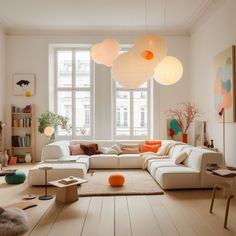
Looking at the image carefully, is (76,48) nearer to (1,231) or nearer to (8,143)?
(8,143)

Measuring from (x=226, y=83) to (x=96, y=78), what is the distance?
162 inches

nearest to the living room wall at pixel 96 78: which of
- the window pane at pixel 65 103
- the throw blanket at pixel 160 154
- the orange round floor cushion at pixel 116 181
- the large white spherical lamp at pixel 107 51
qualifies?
the window pane at pixel 65 103

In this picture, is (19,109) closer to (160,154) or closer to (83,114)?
(83,114)

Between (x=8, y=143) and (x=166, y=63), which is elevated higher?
(x=166, y=63)

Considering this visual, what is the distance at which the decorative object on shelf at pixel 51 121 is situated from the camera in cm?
848

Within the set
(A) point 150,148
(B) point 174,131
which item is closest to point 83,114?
(A) point 150,148

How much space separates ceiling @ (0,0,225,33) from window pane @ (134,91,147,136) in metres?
2.03

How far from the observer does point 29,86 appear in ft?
29.3

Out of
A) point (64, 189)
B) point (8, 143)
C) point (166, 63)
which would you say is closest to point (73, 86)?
point (8, 143)

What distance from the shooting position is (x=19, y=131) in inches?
353

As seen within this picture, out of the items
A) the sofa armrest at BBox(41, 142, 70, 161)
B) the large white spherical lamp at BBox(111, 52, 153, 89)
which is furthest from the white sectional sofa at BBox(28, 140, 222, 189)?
the large white spherical lamp at BBox(111, 52, 153, 89)

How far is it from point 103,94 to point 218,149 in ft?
12.7

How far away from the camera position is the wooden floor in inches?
131

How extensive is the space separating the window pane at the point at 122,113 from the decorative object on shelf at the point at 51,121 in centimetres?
163
